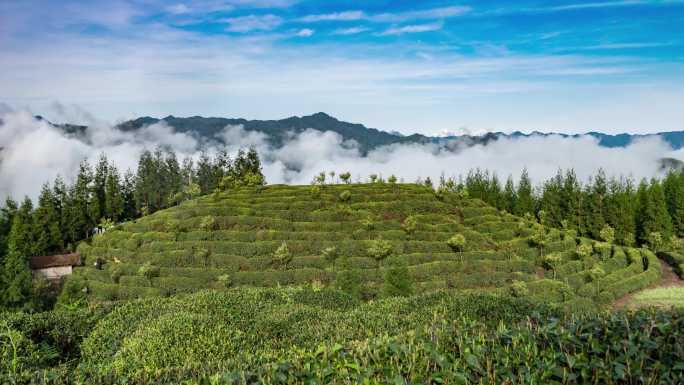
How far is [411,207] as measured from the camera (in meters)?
39.8

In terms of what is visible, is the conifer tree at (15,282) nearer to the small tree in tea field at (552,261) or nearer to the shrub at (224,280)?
the shrub at (224,280)

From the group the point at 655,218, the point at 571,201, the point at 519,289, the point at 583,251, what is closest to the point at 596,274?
the point at 583,251

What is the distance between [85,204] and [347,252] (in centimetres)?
3470

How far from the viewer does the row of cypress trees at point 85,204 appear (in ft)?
98.9

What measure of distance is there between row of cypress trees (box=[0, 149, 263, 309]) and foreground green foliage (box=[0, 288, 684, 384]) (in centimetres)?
2504

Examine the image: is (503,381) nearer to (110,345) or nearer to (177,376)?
(177,376)

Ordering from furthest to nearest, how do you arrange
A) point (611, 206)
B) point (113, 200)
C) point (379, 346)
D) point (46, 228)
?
point (113, 200) < point (611, 206) < point (46, 228) < point (379, 346)

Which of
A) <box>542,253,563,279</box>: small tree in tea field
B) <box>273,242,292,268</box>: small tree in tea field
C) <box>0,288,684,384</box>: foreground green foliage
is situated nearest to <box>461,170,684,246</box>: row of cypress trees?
<box>542,253,563,279</box>: small tree in tea field

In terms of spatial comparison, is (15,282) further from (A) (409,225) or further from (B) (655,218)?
(B) (655,218)

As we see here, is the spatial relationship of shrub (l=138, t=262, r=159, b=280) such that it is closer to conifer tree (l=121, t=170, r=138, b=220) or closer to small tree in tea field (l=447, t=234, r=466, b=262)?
small tree in tea field (l=447, t=234, r=466, b=262)

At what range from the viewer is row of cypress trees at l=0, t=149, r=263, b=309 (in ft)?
98.9

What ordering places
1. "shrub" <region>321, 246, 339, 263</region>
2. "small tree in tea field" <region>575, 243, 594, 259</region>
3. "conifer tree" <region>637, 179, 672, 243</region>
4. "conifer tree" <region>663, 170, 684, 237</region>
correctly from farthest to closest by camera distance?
"conifer tree" <region>663, 170, 684, 237</region> < "conifer tree" <region>637, 179, 672, 243</region> < "small tree in tea field" <region>575, 243, 594, 259</region> < "shrub" <region>321, 246, 339, 263</region>

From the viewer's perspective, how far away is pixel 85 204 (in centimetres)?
5103

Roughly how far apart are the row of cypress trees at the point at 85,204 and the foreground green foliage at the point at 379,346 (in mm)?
25043
